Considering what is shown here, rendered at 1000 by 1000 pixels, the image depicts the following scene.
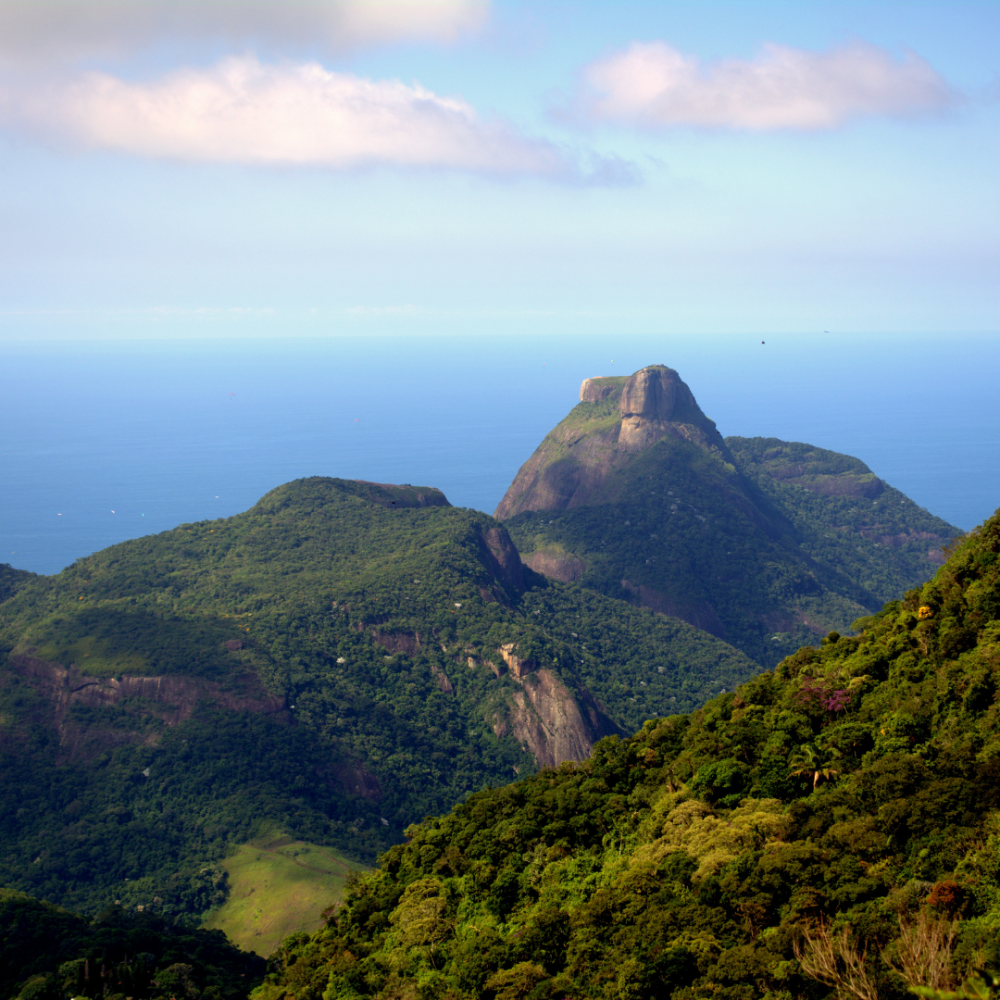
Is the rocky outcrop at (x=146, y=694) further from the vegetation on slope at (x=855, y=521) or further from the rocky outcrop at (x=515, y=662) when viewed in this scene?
the vegetation on slope at (x=855, y=521)

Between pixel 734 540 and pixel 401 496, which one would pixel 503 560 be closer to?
pixel 401 496

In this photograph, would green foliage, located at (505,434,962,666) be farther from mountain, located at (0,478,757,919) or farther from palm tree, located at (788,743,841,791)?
palm tree, located at (788,743,841,791)

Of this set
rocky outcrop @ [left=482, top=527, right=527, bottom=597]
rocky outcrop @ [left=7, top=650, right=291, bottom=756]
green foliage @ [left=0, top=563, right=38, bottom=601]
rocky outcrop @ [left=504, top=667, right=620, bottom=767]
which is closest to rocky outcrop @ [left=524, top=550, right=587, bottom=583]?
rocky outcrop @ [left=482, top=527, right=527, bottom=597]

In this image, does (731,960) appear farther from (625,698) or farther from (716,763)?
(625,698)

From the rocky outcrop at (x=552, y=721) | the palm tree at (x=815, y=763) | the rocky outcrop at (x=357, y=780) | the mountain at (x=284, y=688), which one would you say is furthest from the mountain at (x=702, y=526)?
the palm tree at (x=815, y=763)

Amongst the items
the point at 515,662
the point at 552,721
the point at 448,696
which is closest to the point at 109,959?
the point at 552,721

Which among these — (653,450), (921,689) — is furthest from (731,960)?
(653,450)
